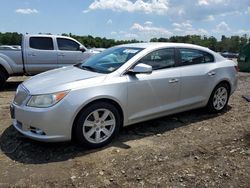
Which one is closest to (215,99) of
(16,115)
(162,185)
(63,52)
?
(162,185)

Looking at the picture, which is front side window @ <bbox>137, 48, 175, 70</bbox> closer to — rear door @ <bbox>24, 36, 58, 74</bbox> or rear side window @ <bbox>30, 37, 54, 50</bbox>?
rear door @ <bbox>24, 36, 58, 74</bbox>

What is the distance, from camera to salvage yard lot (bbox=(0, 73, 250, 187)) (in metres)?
3.89

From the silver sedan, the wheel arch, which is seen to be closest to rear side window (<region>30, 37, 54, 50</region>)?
the silver sedan

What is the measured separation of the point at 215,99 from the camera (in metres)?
6.72

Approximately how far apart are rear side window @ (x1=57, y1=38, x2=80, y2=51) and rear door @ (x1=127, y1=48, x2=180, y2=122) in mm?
6446

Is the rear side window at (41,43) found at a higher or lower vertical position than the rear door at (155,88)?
higher

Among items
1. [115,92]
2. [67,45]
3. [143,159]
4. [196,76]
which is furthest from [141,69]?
[67,45]

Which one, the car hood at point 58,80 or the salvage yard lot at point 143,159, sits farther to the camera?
the car hood at point 58,80

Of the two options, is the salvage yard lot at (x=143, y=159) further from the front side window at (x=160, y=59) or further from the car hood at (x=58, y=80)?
the front side window at (x=160, y=59)

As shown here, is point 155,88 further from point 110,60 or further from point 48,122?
point 48,122

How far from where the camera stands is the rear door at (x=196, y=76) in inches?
236

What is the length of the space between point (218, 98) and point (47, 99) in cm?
375

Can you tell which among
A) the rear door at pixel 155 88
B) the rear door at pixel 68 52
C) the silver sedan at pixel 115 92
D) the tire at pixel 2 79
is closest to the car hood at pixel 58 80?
the silver sedan at pixel 115 92

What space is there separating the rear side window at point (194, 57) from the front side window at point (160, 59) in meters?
0.27
